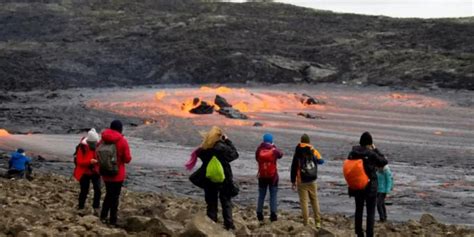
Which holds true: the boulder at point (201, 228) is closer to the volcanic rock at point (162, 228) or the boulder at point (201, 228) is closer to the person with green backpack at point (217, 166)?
the volcanic rock at point (162, 228)

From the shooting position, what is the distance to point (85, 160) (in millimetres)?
12617

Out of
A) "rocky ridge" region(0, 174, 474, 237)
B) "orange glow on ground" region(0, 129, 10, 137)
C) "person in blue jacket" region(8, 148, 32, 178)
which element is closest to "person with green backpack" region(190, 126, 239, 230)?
"rocky ridge" region(0, 174, 474, 237)

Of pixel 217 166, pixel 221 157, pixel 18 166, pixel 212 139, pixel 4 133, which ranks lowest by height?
pixel 4 133

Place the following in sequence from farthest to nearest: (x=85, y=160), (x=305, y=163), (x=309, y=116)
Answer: (x=309, y=116)
(x=85, y=160)
(x=305, y=163)

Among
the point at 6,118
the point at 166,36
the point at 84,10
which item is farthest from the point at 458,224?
the point at 84,10

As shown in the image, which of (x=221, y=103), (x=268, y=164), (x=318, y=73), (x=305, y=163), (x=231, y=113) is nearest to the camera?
(x=305, y=163)

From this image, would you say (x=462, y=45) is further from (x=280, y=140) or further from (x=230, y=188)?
(x=230, y=188)

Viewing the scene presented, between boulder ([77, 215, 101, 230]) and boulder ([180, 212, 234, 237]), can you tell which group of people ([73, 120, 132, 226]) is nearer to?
boulder ([77, 215, 101, 230])

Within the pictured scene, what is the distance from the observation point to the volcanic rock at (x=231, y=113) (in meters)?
41.0

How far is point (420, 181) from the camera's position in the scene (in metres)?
23.3

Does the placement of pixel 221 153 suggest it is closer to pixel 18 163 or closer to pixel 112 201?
pixel 112 201

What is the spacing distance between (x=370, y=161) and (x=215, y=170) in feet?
8.10

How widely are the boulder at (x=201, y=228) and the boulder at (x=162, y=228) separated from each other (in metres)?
0.52

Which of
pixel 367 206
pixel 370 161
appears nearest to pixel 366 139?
pixel 370 161
